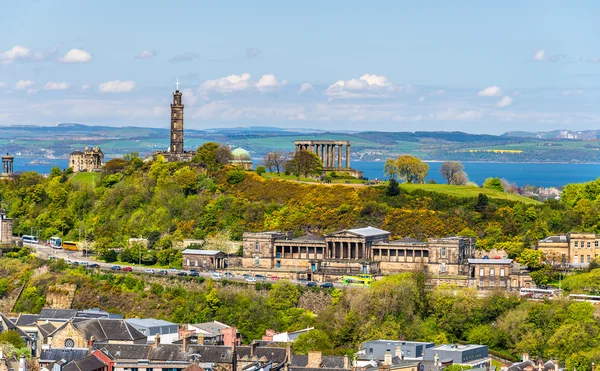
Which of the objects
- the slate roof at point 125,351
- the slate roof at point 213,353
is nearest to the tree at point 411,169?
the slate roof at point 213,353

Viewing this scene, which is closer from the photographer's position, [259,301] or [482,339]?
[482,339]

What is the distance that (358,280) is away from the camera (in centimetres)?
10856

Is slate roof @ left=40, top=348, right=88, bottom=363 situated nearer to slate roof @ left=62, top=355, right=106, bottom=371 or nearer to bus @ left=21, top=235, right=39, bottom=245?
slate roof @ left=62, top=355, right=106, bottom=371

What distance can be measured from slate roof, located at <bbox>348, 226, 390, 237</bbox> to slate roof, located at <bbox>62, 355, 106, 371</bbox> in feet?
149

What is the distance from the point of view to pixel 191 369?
68438mm

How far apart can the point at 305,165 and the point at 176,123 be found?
1625 cm

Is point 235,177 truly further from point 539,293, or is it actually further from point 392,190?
point 539,293

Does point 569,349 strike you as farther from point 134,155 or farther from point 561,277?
point 134,155

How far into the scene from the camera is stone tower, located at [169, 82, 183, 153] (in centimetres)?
15075

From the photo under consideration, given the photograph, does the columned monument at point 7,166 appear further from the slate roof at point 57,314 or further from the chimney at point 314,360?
the chimney at point 314,360

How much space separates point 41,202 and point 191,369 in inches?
3261

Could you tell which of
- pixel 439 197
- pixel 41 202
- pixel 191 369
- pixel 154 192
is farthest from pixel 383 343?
pixel 41 202

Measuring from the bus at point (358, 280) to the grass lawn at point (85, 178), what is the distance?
48283mm

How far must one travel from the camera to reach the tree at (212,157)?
14412cm
